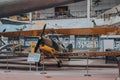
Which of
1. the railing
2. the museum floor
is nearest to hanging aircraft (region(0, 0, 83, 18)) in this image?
the museum floor

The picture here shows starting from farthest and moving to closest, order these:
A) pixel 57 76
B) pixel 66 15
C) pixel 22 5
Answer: pixel 66 15
pixel 57 76
pixel 22 5

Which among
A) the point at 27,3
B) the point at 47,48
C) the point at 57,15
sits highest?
the point at 57,15

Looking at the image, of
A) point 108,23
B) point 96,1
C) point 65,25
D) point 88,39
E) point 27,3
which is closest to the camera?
point 27,3

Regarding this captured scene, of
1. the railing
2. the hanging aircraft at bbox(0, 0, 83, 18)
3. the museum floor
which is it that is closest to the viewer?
the hanging aircraft at bbox(0, 0, 83, 18)

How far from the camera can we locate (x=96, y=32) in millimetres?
17000

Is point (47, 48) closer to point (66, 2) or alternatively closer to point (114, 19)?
point (66, 2)

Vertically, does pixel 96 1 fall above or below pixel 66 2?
above

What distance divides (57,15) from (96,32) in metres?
34.6

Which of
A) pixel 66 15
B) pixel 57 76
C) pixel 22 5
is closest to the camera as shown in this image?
pixel 22 5

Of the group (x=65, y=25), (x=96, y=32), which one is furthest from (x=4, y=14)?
(x=65, y=25)

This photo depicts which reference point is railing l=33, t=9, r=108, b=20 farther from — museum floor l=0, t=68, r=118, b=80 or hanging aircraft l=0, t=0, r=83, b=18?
hanging aircraft l=0, t=0, r=83, b=18

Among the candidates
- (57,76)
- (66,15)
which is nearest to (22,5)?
(57,76)

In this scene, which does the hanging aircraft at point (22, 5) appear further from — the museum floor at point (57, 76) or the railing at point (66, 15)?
the railing at point (66, 15)

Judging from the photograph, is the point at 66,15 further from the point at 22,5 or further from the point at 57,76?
the point at 22,5
